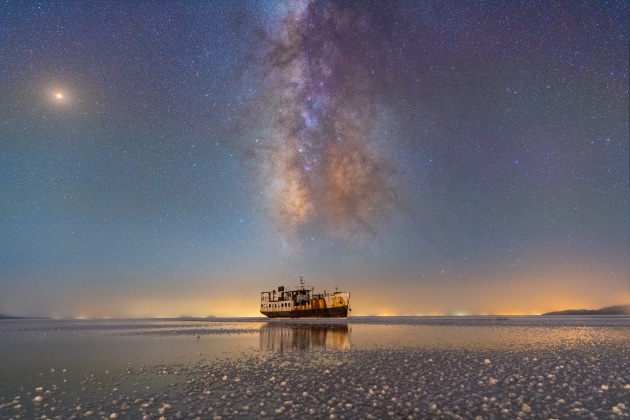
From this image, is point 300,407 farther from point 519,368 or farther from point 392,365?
point 519,368

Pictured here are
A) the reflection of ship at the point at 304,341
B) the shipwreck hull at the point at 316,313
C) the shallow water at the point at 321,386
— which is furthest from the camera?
the shipwreck hull at the point at 316,313

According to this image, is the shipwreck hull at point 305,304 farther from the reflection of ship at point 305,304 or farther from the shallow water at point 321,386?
the shallow water at point 321,386

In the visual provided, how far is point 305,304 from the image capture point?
118750mm

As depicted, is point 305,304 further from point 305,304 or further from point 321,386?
point 321,386

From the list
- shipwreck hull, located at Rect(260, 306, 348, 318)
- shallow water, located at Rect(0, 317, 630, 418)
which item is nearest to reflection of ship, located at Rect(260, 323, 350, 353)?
shallow water, located at Rect(0, 317, 630, 418)

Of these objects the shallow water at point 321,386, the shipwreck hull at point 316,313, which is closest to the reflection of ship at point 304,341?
the shallow water at point 321,386

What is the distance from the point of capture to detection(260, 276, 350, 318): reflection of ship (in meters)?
110

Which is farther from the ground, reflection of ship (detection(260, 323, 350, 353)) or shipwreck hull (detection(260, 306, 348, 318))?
reflection of ship (detection(260, 323, 350, 353))

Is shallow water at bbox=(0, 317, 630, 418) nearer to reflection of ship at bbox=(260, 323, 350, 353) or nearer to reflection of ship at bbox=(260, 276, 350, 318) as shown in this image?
reflection of ship at bbox=(260, 323, 350, 353)

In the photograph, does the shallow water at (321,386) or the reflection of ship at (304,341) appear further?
the reflection of ship at (304,341)

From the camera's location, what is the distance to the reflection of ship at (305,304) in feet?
361

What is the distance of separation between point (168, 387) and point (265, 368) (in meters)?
5.06

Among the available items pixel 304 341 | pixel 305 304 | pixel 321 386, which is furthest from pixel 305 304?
pixel 321 386

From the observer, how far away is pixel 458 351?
910 inches
